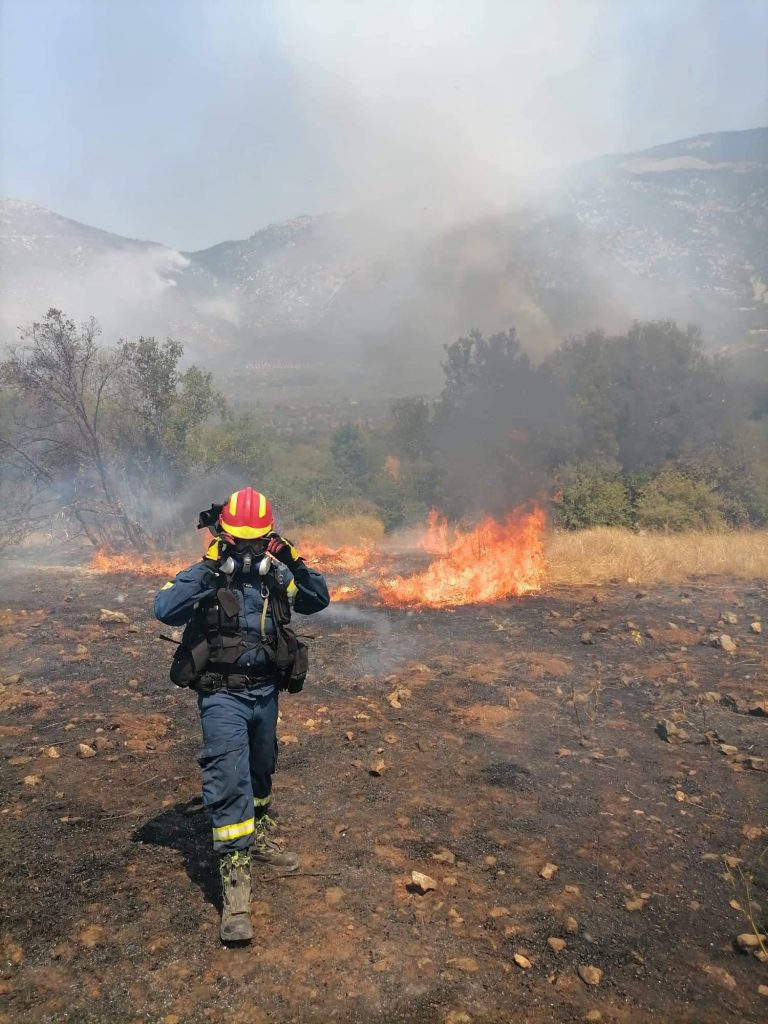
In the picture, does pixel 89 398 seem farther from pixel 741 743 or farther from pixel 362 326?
pixel 362 326

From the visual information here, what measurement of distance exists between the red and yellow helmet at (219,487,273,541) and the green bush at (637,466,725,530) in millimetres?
15725

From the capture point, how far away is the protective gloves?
402 cm

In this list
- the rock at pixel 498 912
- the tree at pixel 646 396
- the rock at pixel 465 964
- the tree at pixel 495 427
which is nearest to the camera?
the rock at pixel 465 964

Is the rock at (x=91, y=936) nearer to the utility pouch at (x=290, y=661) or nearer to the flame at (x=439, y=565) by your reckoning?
the utility pouch at (x=290, y=661)

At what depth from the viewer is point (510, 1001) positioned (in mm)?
3062

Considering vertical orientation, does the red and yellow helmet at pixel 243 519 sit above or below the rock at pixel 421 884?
above

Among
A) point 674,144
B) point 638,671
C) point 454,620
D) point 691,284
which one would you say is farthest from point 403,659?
point 674,144

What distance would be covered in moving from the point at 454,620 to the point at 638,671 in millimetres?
3418

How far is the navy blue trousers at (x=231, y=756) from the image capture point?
3674 millimetres

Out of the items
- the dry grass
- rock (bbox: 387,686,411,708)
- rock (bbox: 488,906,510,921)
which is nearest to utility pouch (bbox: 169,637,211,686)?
rock (bbox: 488,906,510,921)

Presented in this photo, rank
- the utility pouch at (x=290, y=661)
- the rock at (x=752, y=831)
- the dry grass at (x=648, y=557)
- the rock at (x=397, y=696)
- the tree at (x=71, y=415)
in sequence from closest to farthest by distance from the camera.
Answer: the utility pouch at (x=290, y=661), the rock at (x=752, y=831), the rock at (x=397, y=696), the dry grass at (x=648, y=557), the tree at (x=71, y=415)

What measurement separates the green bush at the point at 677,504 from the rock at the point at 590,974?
1566 centimetres

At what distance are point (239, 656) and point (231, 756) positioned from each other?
0.56m

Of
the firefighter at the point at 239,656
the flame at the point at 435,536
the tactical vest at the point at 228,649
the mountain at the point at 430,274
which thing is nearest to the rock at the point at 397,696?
the firefighter at the point at 239,656
